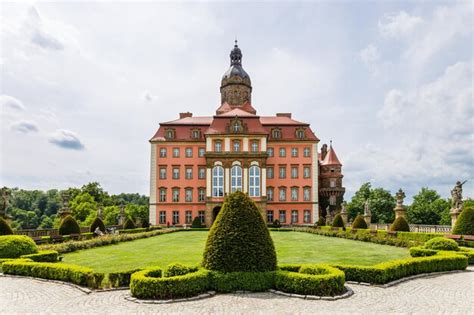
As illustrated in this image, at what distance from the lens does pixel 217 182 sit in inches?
1754

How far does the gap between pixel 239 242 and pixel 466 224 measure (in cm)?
1608

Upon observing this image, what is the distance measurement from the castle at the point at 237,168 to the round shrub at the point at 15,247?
2928 centimetres

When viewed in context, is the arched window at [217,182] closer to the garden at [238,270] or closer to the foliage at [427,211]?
the garden at [238,270]

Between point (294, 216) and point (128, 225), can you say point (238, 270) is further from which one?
point (294, 216)

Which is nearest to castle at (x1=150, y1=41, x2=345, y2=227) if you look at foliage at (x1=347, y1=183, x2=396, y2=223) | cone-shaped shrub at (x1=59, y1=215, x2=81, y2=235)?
foliage at (x1=347, y1=183, x2=396, y2=223)

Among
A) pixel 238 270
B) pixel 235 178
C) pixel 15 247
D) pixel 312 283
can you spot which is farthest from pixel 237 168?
pixel 312 283

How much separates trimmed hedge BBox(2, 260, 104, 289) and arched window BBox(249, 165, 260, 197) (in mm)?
32944

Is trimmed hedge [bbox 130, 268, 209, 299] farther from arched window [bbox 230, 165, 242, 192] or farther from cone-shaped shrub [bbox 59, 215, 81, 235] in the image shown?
arched window [bbox 230, 165, 242, 192]

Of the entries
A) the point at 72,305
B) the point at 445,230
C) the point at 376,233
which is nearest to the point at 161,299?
the point at 72,305

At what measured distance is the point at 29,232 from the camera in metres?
23.1

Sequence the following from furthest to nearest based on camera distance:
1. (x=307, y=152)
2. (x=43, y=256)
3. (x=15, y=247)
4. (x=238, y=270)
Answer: (x=307, y=152)
(x=15, y=247)
(x=43, y=256)
(x=238, y=270)

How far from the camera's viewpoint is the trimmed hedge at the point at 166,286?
908 cm

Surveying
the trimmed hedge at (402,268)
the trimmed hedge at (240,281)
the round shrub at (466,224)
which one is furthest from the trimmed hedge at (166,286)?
the round shrub at (466,224)

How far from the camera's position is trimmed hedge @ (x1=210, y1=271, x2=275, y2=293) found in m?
9.78
